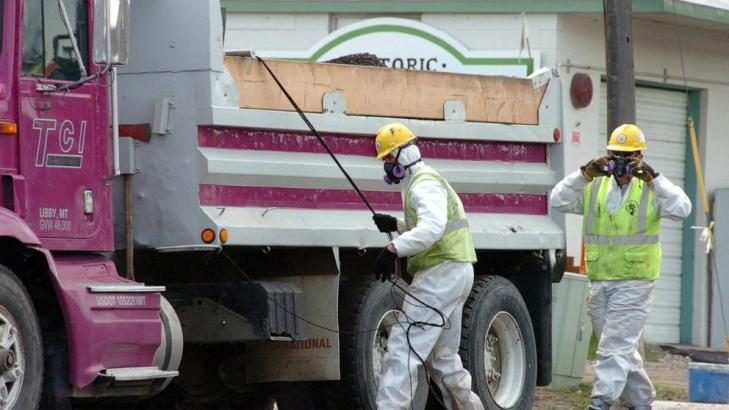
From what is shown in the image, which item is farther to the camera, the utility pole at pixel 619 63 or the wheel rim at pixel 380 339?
the utility pole at pixel 619 63

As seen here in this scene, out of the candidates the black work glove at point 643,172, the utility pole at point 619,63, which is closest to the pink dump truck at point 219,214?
the black work glove at point 643,172

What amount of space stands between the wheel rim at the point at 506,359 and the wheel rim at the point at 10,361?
430cm

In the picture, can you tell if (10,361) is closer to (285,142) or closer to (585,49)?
(285,142)

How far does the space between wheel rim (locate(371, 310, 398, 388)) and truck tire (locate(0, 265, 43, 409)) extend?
9.46 ft

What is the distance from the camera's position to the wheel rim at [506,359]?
36.7 feet

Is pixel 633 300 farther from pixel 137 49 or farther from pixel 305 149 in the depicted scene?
pixel 137 49

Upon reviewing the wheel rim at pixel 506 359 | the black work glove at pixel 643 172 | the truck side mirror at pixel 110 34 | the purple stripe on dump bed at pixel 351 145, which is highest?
the truck side mirror at pixel 110 34

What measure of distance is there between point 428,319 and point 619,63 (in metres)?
5.57

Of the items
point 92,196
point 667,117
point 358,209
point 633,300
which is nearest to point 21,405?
point 92,196

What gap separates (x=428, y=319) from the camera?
9281 mm

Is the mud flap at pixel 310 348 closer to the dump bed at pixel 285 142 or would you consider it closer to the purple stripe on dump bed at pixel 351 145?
the dump bed at pixel 285 142

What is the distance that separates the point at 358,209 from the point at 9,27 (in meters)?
2.91

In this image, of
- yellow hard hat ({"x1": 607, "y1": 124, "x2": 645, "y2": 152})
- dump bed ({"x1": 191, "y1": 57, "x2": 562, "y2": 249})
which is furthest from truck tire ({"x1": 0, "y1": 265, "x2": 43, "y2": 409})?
yellow hard hat ({"x1": 607, "y1": 124, "x2": 645, "y2": 152})

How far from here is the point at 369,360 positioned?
10.0m
